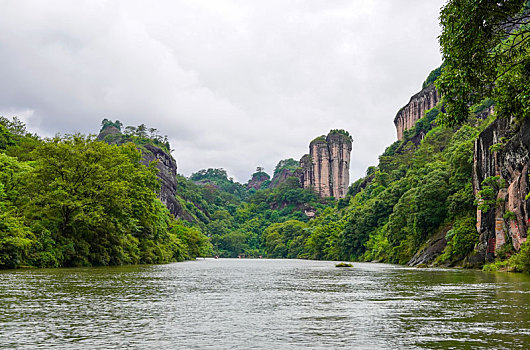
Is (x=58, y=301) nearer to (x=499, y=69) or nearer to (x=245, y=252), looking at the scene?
(x=499, y=69)

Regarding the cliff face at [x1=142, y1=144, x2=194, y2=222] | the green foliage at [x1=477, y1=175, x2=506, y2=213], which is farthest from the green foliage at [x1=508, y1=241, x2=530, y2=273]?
the cliff face at [x1=142, y1=144, x2=194, y2=222]

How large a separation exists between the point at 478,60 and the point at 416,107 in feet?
467

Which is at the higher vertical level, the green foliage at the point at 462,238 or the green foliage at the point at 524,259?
the green foliage at the point at 462,238

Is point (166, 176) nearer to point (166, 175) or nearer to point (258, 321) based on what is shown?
point (166, 175)

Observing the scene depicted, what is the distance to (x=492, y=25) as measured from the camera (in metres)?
15.1

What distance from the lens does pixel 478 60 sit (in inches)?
609

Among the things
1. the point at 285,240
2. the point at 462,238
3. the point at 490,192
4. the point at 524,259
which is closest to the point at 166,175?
the point at 285,240

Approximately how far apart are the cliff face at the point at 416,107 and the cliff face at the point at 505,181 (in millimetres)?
98177

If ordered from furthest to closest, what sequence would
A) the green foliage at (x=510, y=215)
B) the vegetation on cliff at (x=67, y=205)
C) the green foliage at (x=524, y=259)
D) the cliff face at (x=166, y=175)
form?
the cliff face at (x=166, y=175)
the green foliage at (x=510, y=215)
the vegetation on cliff at (x=67, y=205)
the green foliage at (x=524, y=259)

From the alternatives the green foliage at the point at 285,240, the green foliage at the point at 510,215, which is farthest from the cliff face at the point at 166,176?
the green foliage at the point at 510,215

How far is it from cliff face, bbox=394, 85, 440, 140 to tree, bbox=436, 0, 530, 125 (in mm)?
128824

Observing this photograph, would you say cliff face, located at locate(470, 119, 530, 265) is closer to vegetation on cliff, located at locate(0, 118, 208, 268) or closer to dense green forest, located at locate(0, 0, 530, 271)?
dense green forest, located at locate(0, 0, 530, 271)

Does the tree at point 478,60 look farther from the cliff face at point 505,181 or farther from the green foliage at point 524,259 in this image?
the cliff face at point 505,181

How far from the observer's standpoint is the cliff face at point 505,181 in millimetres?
36188
